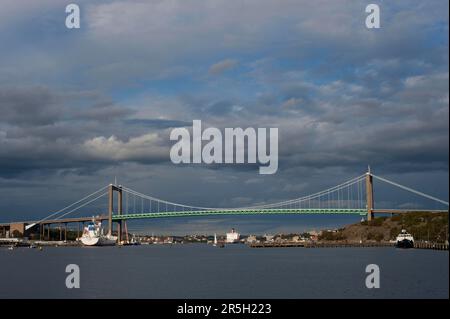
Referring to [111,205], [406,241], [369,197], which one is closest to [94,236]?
[111,205]

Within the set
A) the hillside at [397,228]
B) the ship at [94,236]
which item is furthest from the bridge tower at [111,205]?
the hillside at [397,228]

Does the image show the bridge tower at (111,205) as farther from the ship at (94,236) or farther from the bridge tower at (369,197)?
the bridge tower at (369,197)

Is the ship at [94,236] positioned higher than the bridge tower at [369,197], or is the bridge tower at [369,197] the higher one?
the bridge tower at [369,197]

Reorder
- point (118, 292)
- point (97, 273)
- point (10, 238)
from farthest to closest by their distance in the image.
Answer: point (10, 238) → point (97, 273) → point (118, 292)

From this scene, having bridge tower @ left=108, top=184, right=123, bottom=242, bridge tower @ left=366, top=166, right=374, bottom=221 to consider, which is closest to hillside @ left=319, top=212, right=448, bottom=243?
bridge tower @ left=366, top=166, right=374, bottom=221

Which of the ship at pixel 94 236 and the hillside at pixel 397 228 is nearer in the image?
the hillside at pixel 397 228

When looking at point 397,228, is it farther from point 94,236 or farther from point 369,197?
point 94,236
